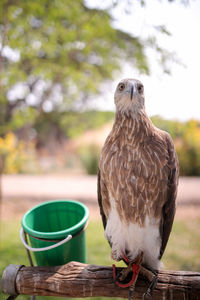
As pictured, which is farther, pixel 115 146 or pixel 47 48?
pixel 47 48

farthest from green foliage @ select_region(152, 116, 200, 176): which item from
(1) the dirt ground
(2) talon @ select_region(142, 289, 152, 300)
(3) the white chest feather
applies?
(2) talon @ select_region(142, 289, 152, 300)

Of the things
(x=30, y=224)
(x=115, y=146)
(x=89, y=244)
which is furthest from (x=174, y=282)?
(x=89, y=244)

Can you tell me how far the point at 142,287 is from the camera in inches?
63.6

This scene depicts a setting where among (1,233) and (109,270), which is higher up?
(109,270)

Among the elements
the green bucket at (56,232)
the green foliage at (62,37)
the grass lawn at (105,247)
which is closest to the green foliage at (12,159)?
the green foliage at (62,37)

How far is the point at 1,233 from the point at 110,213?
326cm

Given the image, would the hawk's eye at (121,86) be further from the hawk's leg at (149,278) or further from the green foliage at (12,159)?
the green foliage at (12,159)

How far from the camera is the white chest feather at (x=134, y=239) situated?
1.56m

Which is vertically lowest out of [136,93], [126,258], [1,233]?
[1,233]

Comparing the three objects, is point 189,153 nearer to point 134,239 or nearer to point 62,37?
point 62,37

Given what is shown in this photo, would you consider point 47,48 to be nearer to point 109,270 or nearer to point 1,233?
point 1,233

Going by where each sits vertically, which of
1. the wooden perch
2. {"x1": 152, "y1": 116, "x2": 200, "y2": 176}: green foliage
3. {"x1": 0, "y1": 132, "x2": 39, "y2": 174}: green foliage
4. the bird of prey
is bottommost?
{"x1": 0, "y1": 132, "x2": 39, "y2": 174}: green foliage

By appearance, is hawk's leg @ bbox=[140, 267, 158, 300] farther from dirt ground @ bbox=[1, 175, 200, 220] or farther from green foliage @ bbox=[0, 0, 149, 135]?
dirt ground @ bbox=[1, 175, 200, 220]

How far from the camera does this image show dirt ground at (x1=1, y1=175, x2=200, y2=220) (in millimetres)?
5621
